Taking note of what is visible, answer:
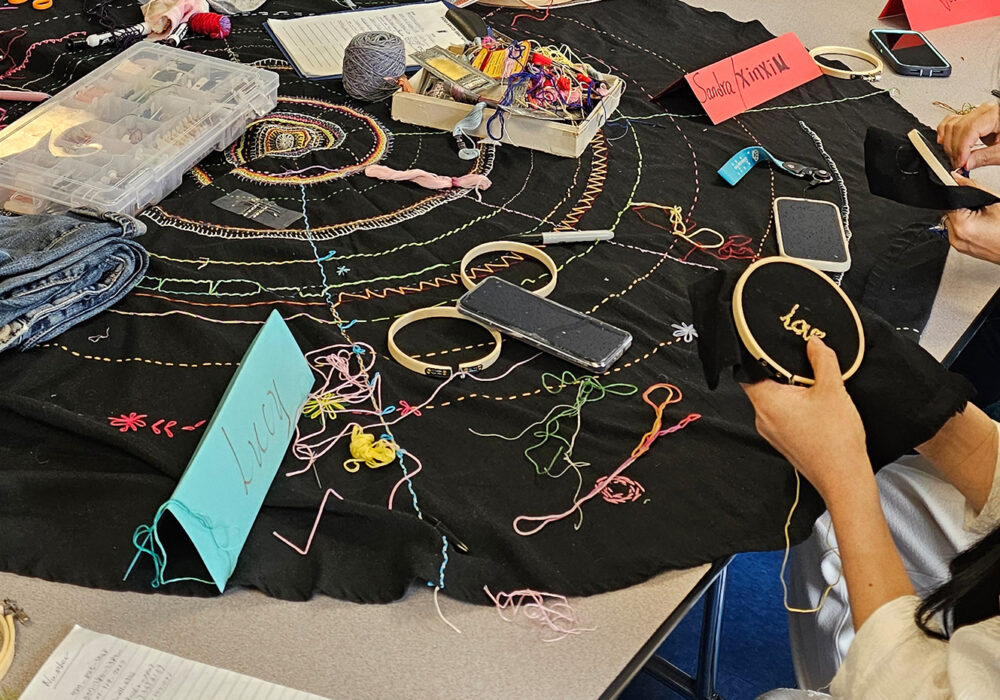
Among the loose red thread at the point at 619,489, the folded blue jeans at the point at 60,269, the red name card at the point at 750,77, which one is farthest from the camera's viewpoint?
the red name card at the point at 750,77

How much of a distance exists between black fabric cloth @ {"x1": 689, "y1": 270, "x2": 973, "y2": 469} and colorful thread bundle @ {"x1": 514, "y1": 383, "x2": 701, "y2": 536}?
3.1 inches

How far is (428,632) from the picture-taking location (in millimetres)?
774

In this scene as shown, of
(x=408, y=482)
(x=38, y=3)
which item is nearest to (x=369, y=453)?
(x=408, y=482)

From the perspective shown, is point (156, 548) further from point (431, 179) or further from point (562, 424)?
point (431, 179)

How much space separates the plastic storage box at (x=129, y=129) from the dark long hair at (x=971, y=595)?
99 cm

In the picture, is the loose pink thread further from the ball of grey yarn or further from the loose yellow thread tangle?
the ball of grey yarn

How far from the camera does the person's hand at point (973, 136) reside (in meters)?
1.40

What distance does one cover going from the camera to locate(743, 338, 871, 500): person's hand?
0.85 meters

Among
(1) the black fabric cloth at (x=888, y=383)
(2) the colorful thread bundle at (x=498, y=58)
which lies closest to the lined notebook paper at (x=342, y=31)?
(2) the colorful thread bundle at (x=498, y=58)

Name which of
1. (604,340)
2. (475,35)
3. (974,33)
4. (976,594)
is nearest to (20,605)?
(604,340)

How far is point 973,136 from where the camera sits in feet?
4.59

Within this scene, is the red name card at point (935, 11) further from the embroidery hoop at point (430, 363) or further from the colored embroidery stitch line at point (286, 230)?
the embroidery hoop at point (430, 363)

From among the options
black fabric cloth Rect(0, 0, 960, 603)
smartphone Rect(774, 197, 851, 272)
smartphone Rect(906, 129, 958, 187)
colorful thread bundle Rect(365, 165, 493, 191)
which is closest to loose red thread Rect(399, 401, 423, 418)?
black fabric cloth Rect(0, 0, 960, 603)

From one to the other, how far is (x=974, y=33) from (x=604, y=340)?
1331 mm
